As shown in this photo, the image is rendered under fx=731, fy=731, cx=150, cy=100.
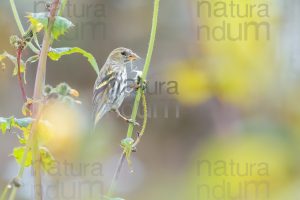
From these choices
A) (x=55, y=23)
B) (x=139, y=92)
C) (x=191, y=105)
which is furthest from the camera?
(x=191, y=105)

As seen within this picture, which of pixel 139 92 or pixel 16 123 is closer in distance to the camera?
pixel 16 123

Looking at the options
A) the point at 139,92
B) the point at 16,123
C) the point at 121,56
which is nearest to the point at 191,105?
the point at 121,56

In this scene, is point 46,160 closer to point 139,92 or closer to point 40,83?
point 40,83

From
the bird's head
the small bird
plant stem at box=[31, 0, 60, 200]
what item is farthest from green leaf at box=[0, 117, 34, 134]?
the bird's head

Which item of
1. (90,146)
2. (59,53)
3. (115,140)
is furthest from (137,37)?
(59,53)

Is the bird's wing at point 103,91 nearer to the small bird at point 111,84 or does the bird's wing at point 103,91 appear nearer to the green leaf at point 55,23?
the small bird at point 111,84

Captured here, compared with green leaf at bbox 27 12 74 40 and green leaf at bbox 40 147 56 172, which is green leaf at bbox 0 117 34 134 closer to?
green leaf at bbox 40 147 56 172
